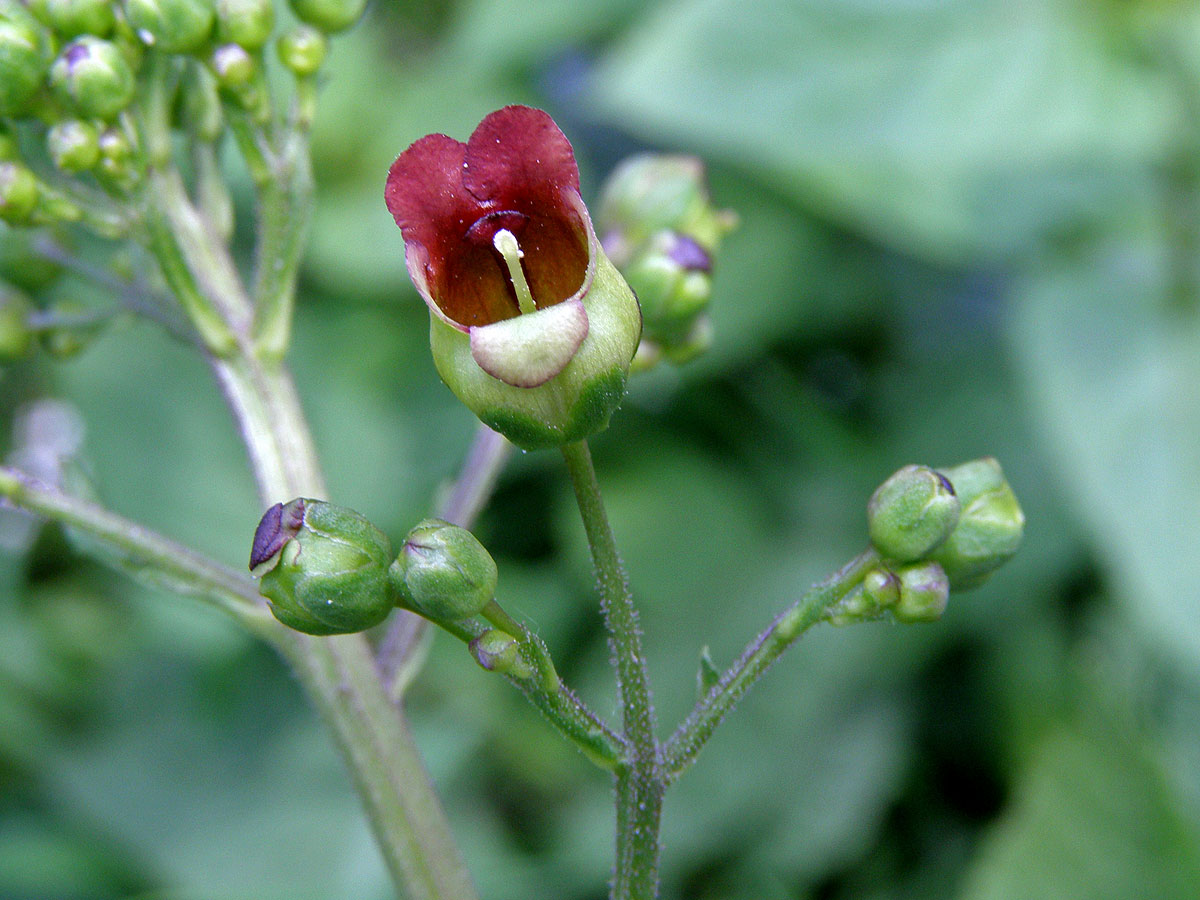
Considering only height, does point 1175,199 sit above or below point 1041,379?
above

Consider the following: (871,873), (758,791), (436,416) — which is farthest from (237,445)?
(871,873)

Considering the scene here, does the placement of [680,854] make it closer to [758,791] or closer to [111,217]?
[758,791]

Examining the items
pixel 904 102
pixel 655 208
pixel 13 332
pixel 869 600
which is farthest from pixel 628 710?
pixel 904 102

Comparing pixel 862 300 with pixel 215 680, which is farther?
pixel 862 300

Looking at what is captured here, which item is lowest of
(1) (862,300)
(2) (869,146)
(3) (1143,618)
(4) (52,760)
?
(4) (52,760)

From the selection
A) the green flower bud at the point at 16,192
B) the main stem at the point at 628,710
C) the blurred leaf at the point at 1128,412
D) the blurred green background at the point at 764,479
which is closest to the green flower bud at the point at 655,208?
the main stem at the point at 628,710

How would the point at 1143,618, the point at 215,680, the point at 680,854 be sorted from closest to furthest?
the point at 1143,618
the point at 680,854
the point at 215,680

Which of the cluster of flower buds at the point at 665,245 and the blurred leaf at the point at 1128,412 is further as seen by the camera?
the blurred leaf at the point at 1128,412

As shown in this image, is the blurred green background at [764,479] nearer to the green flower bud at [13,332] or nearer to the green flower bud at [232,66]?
the green flower bud at [13,332]
